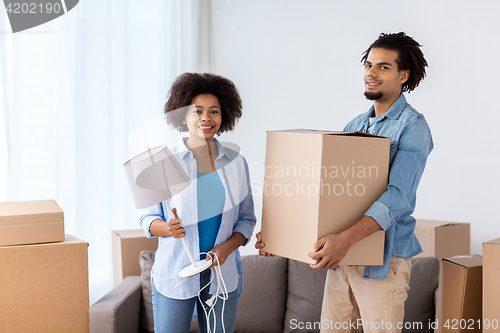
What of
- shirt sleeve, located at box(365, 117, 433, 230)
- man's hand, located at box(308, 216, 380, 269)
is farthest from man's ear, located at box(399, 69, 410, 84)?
man's hand, located at box(308, 216, 380, 269)

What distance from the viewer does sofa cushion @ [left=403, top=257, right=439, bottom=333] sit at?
1.80 m

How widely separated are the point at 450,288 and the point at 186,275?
904 millimetres

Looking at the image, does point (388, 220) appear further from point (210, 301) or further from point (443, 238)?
point (443, 238)

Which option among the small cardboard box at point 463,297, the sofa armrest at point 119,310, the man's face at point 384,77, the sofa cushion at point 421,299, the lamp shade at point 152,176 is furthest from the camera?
the sofa cushion at point 421,299

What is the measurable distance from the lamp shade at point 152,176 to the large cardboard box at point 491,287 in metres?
0.98

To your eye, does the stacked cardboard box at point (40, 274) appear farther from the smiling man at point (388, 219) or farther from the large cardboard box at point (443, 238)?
the large cardboard box at point (443, 238)

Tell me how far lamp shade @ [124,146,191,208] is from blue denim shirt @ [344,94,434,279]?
0.53 m

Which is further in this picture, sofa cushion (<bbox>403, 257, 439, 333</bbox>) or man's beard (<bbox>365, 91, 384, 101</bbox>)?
sofa cushion (<bbox>403, 257, 439, 333</bbox>)

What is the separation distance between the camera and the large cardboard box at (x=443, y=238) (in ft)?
6.29

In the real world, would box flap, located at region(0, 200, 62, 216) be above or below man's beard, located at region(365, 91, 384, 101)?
below

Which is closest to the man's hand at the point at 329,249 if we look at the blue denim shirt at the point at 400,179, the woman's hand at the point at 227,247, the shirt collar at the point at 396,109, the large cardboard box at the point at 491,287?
the blue denim shirt at the point at 400,179

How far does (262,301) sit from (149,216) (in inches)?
34.4

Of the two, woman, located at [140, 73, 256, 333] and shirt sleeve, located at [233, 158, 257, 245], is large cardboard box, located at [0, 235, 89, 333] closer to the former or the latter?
woman, located at [140, 73, 256, 333]

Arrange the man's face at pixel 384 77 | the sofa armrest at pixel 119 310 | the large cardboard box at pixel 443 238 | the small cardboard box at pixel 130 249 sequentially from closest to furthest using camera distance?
the man's face at pixel 384 77 → the sofa armrest at pixel 119 310 → the large cardboard box at pixel 443 238 → the small cardboard box at pixel 130 249
